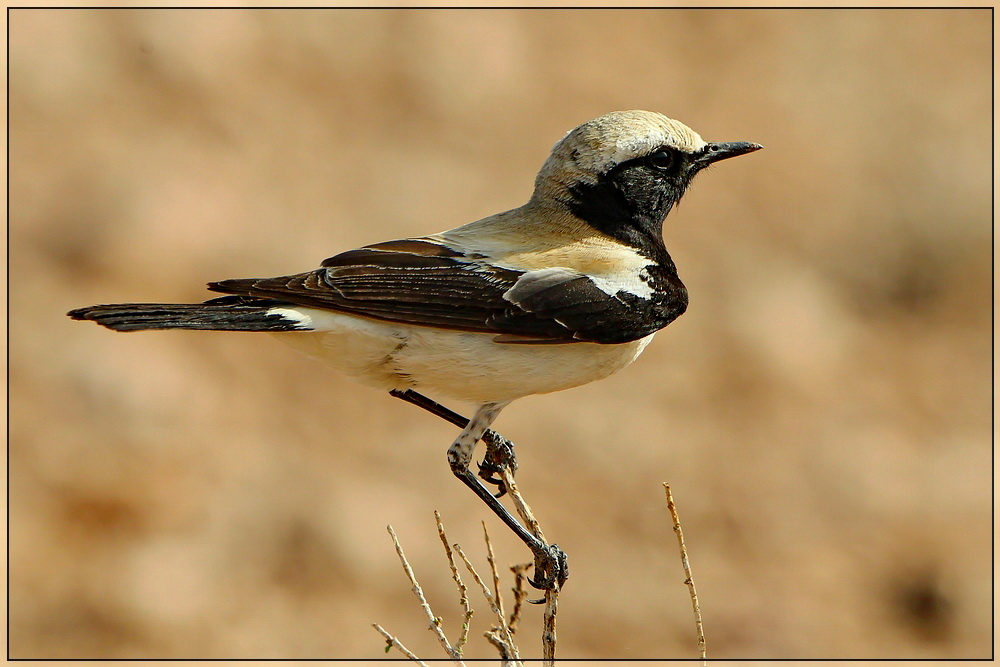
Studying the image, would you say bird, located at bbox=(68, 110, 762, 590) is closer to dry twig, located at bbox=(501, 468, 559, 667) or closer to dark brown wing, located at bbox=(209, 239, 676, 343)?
dark brown wing, located at bbox=(209, 239, 676, 343)

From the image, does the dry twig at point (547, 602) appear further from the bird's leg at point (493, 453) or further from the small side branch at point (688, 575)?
the small side branch at point (688, 575)

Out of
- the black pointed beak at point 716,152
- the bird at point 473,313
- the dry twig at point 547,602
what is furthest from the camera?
the black pointed beak at point 716,152

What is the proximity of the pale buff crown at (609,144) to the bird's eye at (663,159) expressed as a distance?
4 centimetres

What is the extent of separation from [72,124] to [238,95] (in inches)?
80.9

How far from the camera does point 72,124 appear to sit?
1372 centimetres

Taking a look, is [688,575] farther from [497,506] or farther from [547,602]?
[497,506]

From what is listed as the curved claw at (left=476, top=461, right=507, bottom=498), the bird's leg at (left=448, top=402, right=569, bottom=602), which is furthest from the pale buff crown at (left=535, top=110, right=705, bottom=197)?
the curved claw at (left=476, top=461, right=507, bottom=498)

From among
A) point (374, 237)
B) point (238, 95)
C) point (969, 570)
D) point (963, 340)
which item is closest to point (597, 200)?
point (374, 237)

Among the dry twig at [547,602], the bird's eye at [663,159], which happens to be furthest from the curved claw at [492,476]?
the bird's eye at [663,159]

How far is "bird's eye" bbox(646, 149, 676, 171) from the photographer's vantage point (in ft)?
19.0

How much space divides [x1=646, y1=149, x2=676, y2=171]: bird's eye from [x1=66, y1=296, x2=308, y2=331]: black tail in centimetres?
203

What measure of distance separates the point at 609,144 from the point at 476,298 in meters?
1.21

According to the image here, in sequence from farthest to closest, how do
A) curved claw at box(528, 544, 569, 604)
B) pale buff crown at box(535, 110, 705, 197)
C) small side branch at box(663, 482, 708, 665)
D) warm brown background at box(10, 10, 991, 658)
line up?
warm brown background at box(10, 10, 991, 658) < pale buff crown at box(535, 110, 705, 197) < curved claw at box(528, 544, 569, 604) < small side branch at box(663, 482, 708, 665)

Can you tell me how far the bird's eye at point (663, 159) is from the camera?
580 cm
